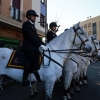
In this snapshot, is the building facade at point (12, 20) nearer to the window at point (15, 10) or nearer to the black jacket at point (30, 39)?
the window at point (15, 10)

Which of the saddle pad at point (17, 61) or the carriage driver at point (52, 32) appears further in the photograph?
the carriage driver at point (52, 32)


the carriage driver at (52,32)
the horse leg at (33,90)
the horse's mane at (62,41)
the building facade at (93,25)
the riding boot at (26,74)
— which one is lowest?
the horse leg at (33,90)

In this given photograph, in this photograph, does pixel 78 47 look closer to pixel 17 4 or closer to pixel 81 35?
pixel 81 35

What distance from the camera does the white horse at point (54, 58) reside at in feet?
12.2

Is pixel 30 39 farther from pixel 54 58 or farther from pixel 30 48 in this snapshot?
pixel 54 58

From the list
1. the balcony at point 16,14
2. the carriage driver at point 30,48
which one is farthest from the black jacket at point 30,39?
the balcony at point 16,14

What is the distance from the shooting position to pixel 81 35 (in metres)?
4.22

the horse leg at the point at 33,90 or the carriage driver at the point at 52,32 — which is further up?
the carriage driver at the point at 52,32

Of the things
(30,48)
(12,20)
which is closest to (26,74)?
(30,48)

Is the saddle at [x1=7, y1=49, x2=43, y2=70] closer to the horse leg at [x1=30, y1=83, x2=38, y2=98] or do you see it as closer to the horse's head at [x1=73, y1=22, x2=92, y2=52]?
the horse's head at [x1=73, y1=22, x2=92, y2=52]

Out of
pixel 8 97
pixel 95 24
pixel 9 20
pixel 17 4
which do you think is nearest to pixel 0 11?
pixel 9 20

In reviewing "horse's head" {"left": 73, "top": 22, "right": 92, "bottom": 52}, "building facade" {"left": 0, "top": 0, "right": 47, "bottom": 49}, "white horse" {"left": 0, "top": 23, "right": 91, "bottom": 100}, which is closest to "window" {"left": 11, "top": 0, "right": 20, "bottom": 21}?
"building facade" {"left": 0, "top": 0, "right": 47, "bottom": 49}

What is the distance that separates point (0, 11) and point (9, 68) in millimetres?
6852

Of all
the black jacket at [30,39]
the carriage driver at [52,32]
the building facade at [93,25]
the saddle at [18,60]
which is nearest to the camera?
the black jacket at [30,39]
